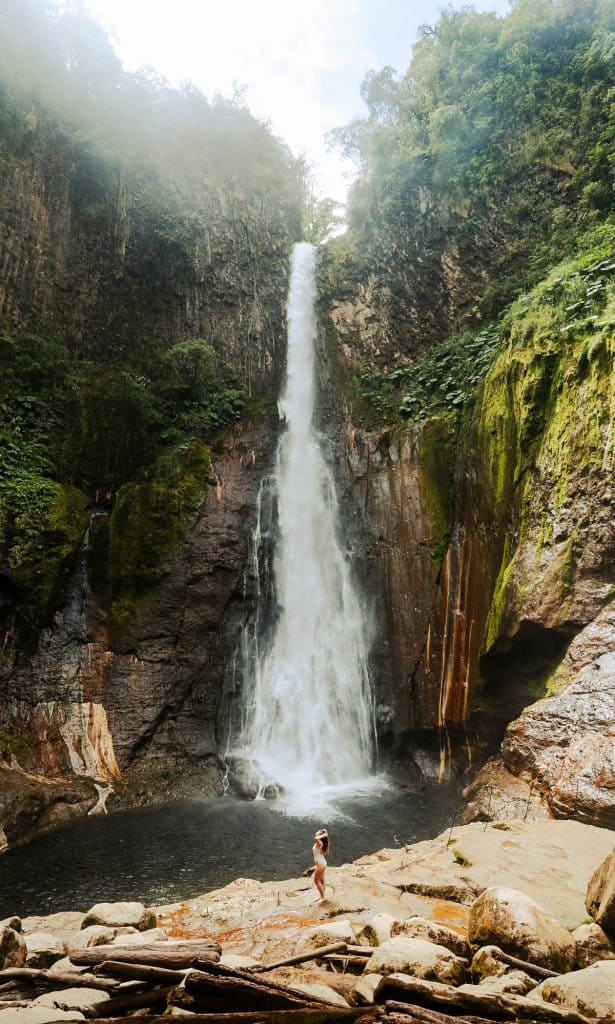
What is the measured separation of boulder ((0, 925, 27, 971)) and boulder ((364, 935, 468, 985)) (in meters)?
2.64

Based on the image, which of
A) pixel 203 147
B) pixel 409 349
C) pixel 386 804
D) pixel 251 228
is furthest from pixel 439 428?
pixel 203 147

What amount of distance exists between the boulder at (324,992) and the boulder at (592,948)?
1.65 metres

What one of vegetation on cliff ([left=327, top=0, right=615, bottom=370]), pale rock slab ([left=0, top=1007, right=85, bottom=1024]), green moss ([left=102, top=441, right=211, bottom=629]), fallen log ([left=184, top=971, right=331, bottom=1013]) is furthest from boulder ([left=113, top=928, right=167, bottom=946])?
vegetation on cliff ([left=327, top=0, right=615, bottom=370])

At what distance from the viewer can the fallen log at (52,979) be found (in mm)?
3705

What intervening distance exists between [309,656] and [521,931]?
10427mm

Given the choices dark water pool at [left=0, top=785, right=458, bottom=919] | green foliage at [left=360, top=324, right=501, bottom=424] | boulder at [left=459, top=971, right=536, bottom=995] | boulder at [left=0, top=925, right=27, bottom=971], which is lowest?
dark water pool at [left=0, top=785, right=458, bottom=919]

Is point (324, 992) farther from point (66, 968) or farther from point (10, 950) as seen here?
point (10, 950)

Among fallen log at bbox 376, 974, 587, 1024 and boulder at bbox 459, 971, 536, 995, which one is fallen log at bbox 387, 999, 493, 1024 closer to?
fallen log at bbox 376, 974, 587, 1024

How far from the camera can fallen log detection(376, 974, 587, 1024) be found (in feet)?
9.71

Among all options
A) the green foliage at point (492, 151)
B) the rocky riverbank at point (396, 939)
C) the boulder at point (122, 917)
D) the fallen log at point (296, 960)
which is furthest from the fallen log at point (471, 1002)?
the green foliage at point (492, 151)

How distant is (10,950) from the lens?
432 centimetres

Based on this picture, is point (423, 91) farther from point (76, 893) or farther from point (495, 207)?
point (76, 893)

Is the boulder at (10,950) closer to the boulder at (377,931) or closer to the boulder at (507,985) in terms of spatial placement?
the boulder at (377,931)

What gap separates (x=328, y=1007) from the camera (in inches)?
126
